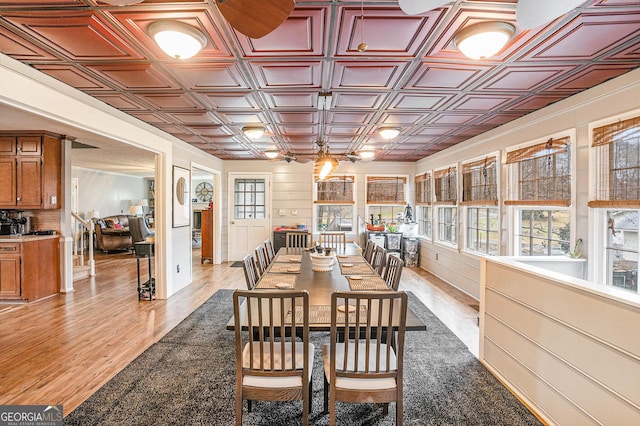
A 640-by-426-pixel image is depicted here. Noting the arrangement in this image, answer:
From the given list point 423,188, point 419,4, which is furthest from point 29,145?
point 423,188

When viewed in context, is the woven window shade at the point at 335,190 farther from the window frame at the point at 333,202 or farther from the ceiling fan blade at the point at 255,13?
the ceiling fan blade at the point at 255,13

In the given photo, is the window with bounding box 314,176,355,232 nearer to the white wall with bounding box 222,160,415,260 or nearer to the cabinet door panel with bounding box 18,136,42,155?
the white wall with bounding box 222,160,415,260

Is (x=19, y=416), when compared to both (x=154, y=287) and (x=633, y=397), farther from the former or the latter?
(x=633, y=397)

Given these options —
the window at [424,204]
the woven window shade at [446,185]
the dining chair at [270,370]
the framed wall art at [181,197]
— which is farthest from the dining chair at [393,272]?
the window at [424,204]

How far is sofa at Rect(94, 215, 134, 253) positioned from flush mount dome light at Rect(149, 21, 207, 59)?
832 centimetres

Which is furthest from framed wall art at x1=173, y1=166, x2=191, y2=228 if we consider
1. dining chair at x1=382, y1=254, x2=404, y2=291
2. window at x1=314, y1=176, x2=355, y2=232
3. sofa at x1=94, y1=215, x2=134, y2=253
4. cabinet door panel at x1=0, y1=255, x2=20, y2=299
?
sofa at x1=94, y1=215, x2=134, y2=253

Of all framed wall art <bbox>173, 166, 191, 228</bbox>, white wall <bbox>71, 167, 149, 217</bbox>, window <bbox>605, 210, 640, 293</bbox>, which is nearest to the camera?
window <bbox>605, 210, 640, 293</bbox>

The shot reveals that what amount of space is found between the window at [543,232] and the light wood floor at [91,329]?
1111mm

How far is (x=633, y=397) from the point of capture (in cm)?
155

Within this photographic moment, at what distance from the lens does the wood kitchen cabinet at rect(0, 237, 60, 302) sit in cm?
444

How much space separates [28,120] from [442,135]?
564 cm

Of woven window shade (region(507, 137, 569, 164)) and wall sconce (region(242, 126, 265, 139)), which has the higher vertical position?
wall sconce (region(242, 126, 265, 139))

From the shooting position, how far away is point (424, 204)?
7008mm

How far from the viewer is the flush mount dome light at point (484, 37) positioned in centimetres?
192
